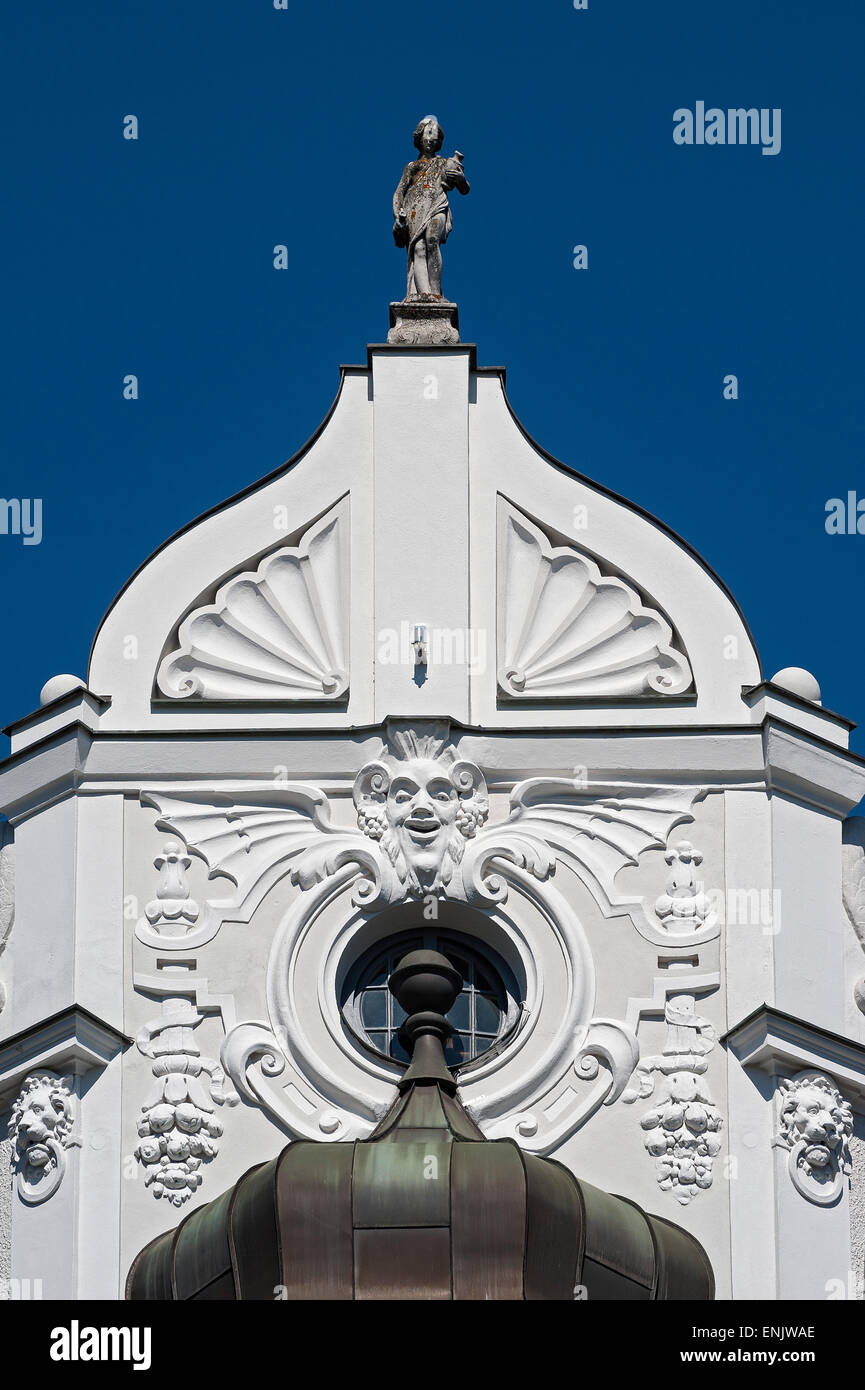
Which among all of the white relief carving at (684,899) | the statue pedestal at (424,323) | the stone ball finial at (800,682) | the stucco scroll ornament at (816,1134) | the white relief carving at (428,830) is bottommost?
the stucco scroll ornament at (816,1134)

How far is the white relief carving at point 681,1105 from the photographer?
70.1ft

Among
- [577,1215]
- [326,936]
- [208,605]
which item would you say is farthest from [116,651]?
[577,1215]

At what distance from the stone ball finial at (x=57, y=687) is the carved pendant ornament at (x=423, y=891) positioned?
782 mm

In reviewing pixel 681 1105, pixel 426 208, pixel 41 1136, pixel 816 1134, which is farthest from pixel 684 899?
pixel 426 208

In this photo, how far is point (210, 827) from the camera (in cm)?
2247

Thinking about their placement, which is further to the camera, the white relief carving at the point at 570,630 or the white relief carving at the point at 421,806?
the white relief carving at the point at 570,630

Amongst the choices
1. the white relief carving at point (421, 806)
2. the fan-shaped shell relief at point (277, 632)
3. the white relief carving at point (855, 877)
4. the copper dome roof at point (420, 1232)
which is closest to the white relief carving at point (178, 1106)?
the copper dome roof at point (420, 1232)

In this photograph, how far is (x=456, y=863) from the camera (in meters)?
22.3

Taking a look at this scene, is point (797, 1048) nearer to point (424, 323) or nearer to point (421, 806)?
point (421, 806)

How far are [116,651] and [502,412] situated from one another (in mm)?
2560

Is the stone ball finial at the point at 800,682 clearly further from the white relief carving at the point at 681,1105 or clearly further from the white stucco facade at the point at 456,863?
the white relief carving at the point at 681,1105

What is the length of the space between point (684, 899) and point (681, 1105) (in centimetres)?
120
